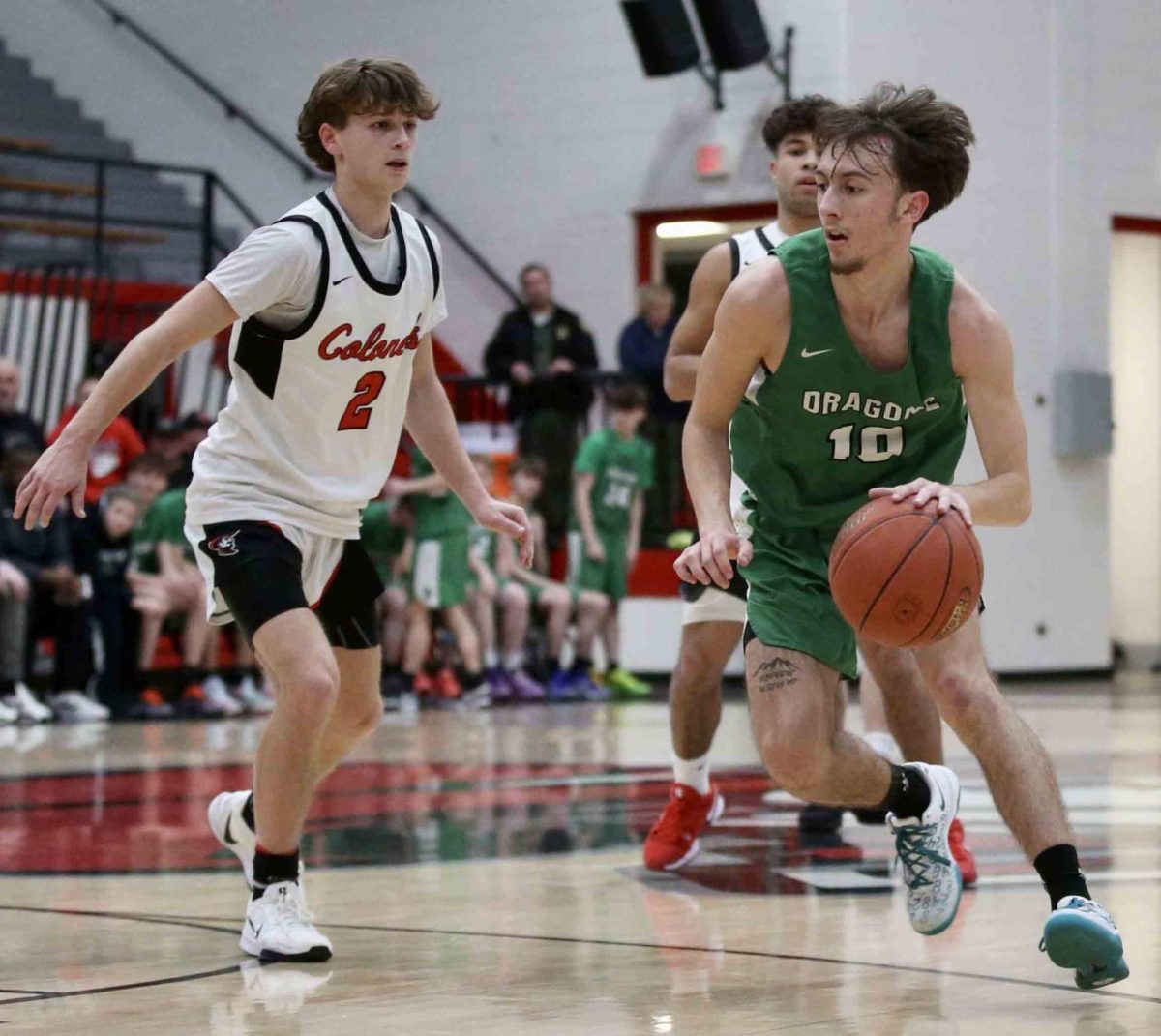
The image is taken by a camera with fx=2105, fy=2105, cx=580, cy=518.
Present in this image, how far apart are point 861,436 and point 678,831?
172cm

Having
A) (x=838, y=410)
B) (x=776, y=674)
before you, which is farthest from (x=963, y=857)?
(x=838, y=410)

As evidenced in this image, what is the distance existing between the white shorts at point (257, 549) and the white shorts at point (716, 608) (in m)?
1.38

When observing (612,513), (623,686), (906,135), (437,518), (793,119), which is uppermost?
(793,119)

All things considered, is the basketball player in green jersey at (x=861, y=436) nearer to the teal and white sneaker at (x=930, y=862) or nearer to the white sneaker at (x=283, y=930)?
the teal and white sneaker at (x=930, y=862)

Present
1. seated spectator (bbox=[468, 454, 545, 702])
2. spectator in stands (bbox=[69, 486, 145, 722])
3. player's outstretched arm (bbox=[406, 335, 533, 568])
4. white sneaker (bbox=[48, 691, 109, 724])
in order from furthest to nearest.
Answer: seated spectator (bbox=[468, 454, 545, 702]) → spectator in stands (bbox=[69, 486, 145, 722]) → white sneaker (bbox=[48, 691, 109, 724]) → player's outstretched arm (bbox=[406, 335, 533, 568])

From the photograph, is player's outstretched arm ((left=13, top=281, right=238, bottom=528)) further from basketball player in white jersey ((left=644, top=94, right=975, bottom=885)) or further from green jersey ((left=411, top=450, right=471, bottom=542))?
green jersey ((left=411, top=450, right=471, bottom=542))

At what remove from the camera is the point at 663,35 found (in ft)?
46.9

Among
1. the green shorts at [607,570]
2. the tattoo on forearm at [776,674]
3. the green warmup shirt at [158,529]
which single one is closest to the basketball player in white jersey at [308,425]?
the tattoo on forearm at [776,674]

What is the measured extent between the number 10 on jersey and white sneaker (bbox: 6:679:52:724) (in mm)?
7630

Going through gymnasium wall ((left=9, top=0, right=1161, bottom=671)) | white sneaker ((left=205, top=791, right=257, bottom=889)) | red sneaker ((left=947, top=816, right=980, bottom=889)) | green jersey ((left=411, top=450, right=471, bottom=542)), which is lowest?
red sneaker ((left=947, top=816, right=980, bottom=889))

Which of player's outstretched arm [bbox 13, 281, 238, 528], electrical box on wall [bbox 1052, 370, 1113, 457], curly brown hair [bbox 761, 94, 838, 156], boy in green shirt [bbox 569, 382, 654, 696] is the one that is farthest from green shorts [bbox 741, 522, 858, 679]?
electrical box on wall [bbox 1052, 370, 1113, 457]

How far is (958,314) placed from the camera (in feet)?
13.4

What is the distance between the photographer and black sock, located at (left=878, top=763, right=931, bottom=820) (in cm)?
434

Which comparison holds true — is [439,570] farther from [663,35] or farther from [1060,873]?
[1060,873]
